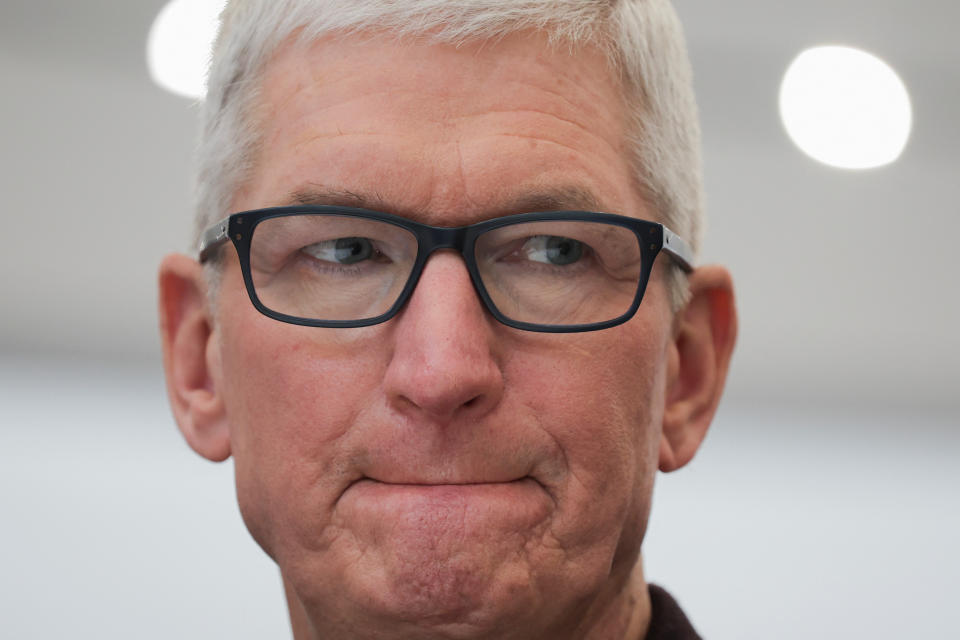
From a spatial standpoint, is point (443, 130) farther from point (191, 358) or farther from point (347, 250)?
point (191, 358)

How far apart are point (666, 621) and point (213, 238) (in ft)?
2.97

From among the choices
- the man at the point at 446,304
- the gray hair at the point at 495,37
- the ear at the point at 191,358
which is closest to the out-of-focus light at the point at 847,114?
the gray hair at the point at 495,37

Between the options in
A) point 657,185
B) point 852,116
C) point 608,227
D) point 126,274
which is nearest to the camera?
point 608,227

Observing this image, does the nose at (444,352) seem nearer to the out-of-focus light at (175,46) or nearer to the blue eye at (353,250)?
the blue eye at (353,250)

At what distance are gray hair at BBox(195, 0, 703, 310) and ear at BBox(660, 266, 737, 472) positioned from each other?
6 centimetres

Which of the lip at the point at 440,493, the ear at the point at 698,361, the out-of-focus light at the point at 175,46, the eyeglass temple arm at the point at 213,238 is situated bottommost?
the lip at the point at 440,493

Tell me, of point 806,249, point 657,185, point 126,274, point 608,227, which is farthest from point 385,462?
point 806,249

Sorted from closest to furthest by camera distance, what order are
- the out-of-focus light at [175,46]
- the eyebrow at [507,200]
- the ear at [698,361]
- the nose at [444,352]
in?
the nose at [444,352]
the eyebrow at [507,200]
the ear at [698,361]
the out-of-focus light at [175,46]

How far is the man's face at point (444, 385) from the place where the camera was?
3.89 ft

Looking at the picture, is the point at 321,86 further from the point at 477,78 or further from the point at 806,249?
the point at 806,249

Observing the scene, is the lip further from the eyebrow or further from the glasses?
the eyebrow

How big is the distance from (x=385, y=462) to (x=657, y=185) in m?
0.55

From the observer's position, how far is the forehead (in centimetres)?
125

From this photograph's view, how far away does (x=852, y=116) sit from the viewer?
10.5 ft
